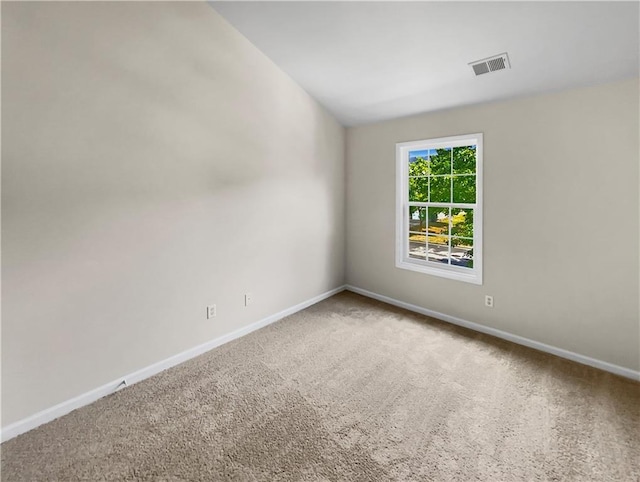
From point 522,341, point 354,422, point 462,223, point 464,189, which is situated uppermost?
point 464,189

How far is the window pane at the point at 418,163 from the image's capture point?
12.1 feet

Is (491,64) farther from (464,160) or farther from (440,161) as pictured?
(440,161)

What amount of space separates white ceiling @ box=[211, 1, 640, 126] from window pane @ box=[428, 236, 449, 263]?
1.44 m

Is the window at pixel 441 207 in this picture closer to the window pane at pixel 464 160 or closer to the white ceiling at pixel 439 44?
the window pane at pixel 464 160

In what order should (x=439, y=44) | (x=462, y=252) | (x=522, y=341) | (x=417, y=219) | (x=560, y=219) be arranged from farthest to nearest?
(x=417, y=219), (x=462, y=252), (x=522, y=341), (x=560, y=219), (x=439, y=44)

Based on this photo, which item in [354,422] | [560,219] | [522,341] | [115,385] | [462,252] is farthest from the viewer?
[462,252]

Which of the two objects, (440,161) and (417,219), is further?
(417,219)

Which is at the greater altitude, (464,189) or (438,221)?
(464,189)

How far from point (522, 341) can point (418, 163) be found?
2.16m

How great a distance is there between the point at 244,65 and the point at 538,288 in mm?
3394

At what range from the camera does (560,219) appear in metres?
2.66

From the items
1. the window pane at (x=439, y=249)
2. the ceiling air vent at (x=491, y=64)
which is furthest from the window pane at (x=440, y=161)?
the ceiling air vent at (x=491, y=64)

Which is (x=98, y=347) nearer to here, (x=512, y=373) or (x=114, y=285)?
(x=114, y=285)

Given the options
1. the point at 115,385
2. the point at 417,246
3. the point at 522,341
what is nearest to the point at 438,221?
the point at 417,246
